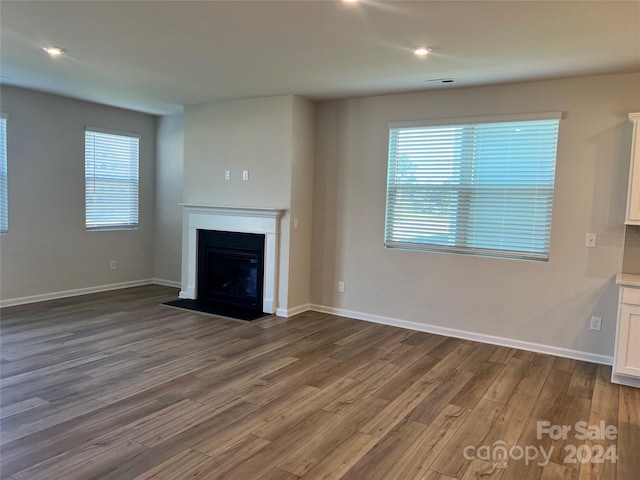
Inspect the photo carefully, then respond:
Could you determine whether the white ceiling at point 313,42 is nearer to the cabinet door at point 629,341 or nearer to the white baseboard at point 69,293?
the cabinet door at point 629,341

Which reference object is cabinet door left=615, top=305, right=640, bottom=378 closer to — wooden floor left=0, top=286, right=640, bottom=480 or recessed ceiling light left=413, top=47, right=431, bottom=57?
wooden floor left=0, top=286, right=640, bottom=480

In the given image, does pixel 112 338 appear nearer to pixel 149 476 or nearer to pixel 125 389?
pixel 125 389

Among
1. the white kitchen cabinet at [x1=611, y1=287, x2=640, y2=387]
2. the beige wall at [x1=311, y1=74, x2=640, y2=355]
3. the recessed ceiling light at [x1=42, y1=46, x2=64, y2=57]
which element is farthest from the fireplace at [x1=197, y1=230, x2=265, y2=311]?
the white kitchen cabinet at [x1=611, y1=287, x2=640, y2=387]

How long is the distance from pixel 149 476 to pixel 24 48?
135 inches

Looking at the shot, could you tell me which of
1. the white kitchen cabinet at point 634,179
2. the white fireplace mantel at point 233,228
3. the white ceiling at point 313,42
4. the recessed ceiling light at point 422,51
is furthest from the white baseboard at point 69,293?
the white kitchen cabinet at point 634,179

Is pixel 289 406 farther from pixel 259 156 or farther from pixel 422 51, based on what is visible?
pixel 259 156

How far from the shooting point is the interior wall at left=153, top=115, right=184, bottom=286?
270 inches

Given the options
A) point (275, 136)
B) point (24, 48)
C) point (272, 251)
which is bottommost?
point (272, 251)

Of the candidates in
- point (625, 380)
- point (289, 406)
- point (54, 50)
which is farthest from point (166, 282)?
point (625, 380)

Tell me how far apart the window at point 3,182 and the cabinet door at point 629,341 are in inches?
248

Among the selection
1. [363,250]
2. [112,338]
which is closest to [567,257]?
[363,250]

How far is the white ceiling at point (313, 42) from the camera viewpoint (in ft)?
9.02

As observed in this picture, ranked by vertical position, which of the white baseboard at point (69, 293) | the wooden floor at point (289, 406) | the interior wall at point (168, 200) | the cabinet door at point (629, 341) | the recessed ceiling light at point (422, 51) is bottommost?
the wooden floor at point (289, 406)

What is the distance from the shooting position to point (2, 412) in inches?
111
